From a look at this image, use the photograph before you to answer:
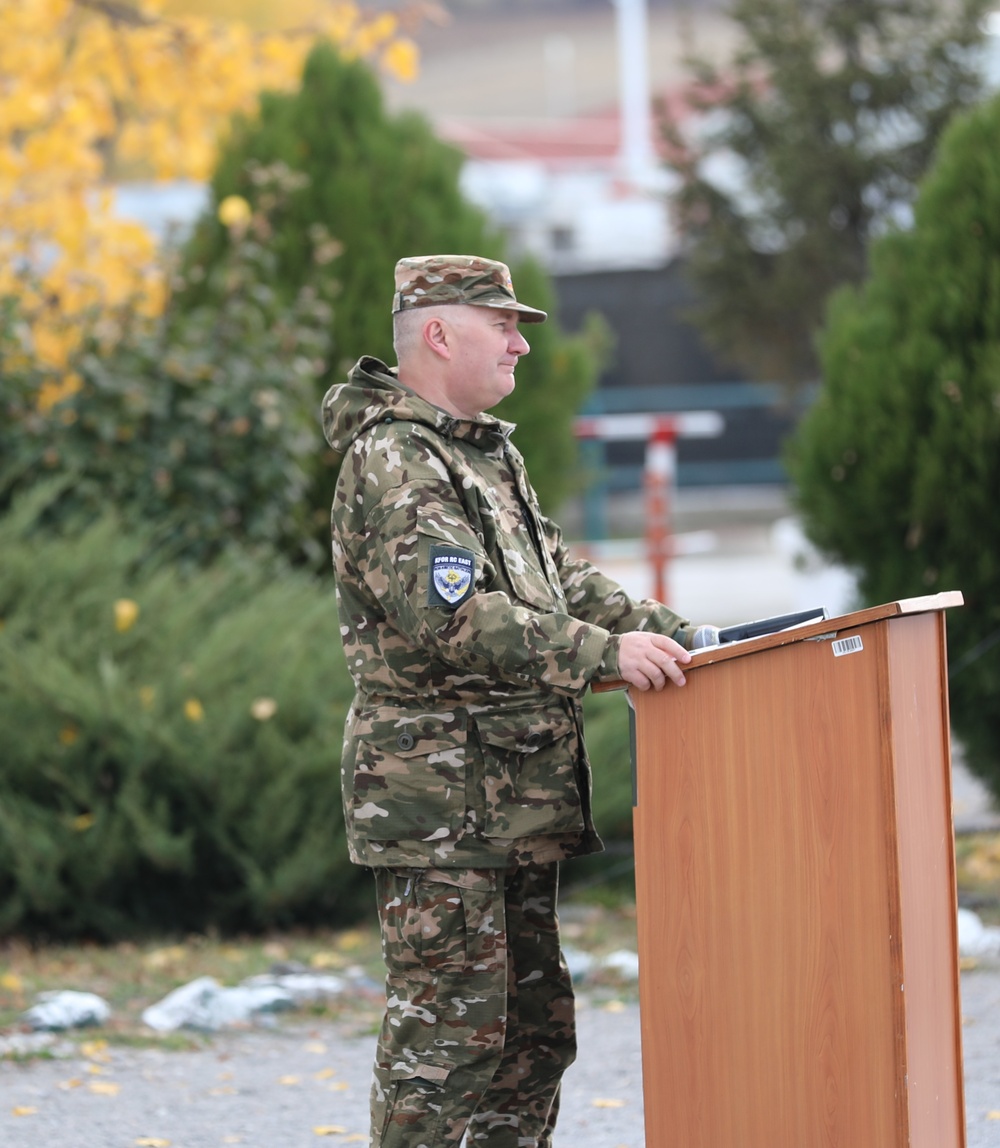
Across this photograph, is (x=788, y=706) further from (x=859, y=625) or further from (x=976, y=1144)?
(x=976, y=1144)

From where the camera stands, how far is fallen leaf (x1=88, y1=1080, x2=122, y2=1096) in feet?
13.9

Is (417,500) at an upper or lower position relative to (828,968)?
upper

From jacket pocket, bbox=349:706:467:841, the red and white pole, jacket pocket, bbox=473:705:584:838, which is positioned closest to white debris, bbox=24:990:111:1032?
jacket pocket, bbox=349:706:467:841

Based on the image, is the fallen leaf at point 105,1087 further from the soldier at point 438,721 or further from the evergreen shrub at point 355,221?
the evergreen shrub at point 355,221

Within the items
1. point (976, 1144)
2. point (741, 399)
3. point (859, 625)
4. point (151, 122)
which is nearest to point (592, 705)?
point (976, 1144)

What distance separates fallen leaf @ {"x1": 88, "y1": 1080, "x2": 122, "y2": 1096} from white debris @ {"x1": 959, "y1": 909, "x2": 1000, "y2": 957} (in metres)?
2.67

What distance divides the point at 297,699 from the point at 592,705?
1.30m

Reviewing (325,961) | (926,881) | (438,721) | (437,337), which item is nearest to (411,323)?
(437,337)

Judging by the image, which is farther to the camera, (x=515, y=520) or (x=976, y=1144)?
(x=976, y=1144)

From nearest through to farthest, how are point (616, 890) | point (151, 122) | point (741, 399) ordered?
point (616, 890) < point (151, 122) < point (741, 399)

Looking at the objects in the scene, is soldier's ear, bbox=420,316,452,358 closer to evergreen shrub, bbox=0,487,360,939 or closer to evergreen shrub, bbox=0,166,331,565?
evergreen shrub, bbox=0,487,360,939

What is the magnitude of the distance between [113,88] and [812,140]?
18.5 ft

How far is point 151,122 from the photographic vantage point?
1241cm

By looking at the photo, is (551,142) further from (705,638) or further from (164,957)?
(705,638)
